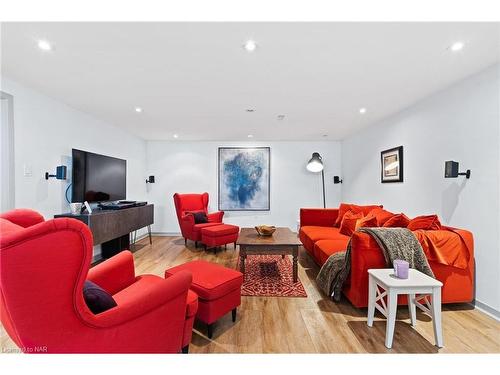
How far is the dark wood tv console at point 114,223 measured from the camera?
278 cm

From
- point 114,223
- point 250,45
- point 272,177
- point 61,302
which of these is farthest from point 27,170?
point 272,177

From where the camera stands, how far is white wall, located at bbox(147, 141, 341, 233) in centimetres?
531

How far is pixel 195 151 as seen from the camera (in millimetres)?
5309

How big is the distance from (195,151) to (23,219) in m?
4.00

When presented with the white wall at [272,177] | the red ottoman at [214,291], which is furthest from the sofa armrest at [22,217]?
the white wall at [272,177]

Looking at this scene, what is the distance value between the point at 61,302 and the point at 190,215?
3.34 m

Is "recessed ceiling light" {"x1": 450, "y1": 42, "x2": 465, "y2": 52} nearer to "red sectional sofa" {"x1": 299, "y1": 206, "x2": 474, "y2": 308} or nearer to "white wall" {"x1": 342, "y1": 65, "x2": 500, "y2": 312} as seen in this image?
"white wall" {"x1": 342, "y1": 65, "x2": 500, "y2": 312}

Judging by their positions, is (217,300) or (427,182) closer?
(217,300)

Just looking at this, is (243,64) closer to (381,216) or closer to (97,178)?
(381,216)

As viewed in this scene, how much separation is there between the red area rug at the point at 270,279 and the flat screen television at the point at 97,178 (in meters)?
2.39

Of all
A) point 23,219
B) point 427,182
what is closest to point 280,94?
point 427,182

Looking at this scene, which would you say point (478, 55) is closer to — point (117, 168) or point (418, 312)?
point (418, 312)

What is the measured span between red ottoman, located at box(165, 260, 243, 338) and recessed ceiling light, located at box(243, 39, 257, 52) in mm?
1753

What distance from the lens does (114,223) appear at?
3.19 meters
